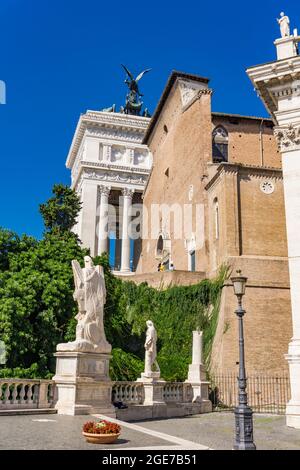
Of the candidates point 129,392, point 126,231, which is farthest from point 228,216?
point 126,231

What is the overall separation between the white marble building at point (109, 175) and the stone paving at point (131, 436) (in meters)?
41.8

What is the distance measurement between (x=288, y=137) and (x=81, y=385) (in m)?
10.4

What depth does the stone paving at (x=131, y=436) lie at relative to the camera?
28.4 feet

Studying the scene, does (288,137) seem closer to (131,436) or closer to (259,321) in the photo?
(131,436)

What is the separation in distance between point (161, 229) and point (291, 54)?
1059 inches

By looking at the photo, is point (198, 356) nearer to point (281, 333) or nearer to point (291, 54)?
point (281, 333)

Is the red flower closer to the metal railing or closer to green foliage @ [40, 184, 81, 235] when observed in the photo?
the metal railing

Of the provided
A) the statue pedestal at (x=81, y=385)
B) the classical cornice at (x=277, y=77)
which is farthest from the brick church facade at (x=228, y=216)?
the statue pedestal at (x=81, y=385)

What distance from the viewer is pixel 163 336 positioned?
28328 mm

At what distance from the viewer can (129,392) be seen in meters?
17.5

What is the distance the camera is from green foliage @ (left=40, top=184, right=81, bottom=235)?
31.6 m

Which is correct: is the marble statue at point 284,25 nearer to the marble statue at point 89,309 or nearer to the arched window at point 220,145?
the marble statue at point 89,309
